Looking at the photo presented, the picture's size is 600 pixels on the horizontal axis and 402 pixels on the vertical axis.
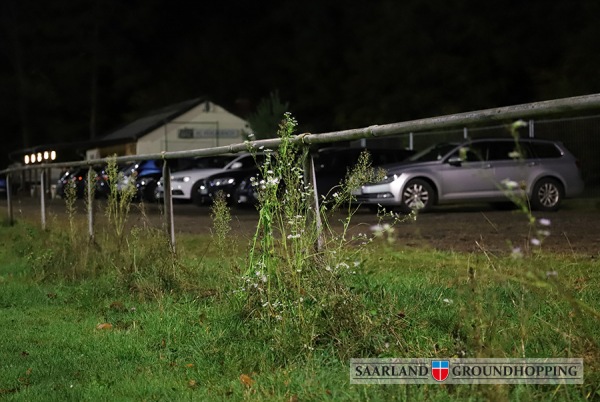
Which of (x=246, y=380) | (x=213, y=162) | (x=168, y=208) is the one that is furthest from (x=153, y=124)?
(x=246, y=380)

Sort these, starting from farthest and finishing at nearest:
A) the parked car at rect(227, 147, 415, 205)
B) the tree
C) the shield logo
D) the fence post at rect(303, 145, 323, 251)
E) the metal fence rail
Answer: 1. the tree
2. the parked car at rect(227, 147, 415, 205)
3. the fence post at rect(303, 145, 323, 251)
4. the metal fence rail
5. the shield logo

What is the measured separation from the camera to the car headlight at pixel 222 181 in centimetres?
2238

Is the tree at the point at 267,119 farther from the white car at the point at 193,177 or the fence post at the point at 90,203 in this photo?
the fence post at the point at 90,203

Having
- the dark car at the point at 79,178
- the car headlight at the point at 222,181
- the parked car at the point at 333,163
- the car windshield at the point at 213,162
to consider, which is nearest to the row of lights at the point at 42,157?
the dark car at the point at 79,178

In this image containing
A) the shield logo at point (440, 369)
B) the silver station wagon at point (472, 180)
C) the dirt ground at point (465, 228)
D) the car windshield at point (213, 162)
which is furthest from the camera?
the car windshield at point (213, 162)

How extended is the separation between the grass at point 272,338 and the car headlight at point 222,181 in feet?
47.4

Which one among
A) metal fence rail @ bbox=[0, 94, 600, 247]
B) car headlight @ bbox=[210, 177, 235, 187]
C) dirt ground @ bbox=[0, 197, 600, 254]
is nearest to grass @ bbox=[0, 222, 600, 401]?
metal fence rail @ bbox=[0, 94, 600, 247]

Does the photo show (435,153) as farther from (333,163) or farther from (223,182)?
(223,182)

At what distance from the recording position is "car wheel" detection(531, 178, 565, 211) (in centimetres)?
1694

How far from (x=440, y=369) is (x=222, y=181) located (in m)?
18.3

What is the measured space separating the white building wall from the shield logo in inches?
1619

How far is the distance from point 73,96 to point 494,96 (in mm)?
41709

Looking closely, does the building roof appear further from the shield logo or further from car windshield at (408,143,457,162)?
the shield logo

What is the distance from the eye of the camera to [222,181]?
22.7m
